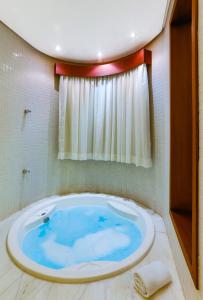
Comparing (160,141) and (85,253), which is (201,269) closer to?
(85,253)

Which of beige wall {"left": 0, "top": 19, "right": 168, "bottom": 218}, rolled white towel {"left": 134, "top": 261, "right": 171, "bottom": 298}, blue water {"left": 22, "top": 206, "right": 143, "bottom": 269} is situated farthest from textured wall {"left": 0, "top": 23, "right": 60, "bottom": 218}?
rolled white towel {"left": 134, "top": 261, "right": 171, "bottom": 298}

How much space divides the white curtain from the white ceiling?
1.21ft

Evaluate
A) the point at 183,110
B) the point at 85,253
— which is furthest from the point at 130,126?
the point at 85,253

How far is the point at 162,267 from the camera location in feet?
3.48

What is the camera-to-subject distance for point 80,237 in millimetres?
1735

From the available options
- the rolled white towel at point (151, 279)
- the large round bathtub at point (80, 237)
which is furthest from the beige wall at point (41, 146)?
the rolled white towel at point (151, 279)

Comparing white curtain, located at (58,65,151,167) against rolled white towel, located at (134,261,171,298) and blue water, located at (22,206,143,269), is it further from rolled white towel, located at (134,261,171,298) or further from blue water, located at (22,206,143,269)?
rolled white towel, located at (134,261,171,298)

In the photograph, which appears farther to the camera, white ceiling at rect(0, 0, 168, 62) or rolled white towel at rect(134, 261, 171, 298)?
white ceiling at rect(0, 0, 168, 62)

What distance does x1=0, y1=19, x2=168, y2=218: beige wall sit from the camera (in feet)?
5.91

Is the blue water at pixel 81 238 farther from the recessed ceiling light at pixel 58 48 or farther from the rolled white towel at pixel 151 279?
the recessed ceiling light at pixel 58 48

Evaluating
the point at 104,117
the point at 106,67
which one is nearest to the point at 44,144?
the point at 104,117

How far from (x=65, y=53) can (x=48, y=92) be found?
57 cm

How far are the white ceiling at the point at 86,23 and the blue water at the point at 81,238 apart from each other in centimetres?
209

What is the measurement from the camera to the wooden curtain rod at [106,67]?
204cm
